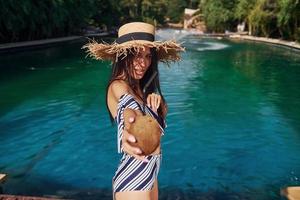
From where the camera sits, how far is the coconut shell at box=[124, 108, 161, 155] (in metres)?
2.17

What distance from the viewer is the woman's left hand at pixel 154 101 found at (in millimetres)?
2455

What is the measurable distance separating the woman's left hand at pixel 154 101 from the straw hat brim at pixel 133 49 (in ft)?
0.91

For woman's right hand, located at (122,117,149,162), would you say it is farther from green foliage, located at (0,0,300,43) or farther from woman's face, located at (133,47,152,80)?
green foliage, located at (0,0,300,43)

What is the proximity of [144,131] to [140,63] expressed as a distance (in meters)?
0.55

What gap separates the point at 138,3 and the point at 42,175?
74661mm

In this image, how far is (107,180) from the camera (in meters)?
7.68

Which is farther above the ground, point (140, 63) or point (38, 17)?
point (140, 63)

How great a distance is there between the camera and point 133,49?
2514 mm

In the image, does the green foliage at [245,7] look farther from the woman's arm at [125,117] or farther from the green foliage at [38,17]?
the woman's arm at [125,117]

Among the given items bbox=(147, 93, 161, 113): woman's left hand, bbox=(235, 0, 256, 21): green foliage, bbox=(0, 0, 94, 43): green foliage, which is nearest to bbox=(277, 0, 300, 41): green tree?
bbox=(235, 0, 256, 21): green foliage

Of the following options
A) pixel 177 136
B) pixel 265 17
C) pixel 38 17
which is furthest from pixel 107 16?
pixel 177 136

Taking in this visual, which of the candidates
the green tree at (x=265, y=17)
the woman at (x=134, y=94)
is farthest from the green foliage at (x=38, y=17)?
the woman at (x=134, y=94)

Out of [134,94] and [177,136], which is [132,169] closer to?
[134,94]

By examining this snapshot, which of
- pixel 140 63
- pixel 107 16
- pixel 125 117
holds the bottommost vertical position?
pixel 107 16
